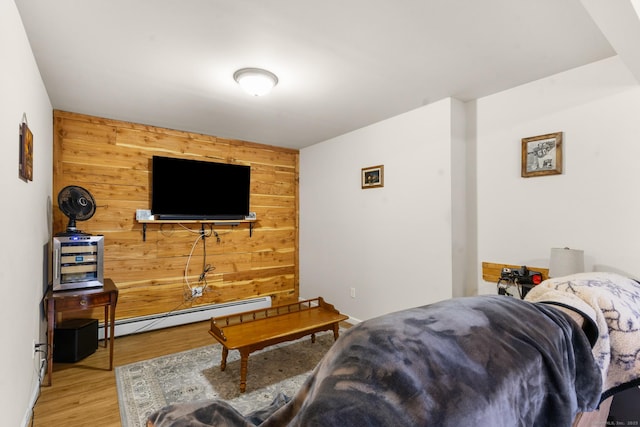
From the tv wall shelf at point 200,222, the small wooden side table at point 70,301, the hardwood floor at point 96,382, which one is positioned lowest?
the hardwood floor at point 96,382

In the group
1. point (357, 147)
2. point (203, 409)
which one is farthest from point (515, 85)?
point (203, 409)

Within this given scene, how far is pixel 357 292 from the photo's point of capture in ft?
12.5

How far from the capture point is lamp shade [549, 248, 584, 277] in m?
2.04

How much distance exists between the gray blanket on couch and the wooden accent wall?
3.46 metres

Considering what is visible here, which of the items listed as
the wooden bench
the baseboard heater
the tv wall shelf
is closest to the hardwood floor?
the baseboard heater

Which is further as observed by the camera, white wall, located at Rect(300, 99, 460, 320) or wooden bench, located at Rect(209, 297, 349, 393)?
white wall, located at Rect(300, 99, 460, 320)

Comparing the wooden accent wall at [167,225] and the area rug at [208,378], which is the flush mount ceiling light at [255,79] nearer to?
the wooden accent wall at [167,225]

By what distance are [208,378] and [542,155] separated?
327cm

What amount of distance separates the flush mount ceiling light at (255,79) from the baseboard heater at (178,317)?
284 cm

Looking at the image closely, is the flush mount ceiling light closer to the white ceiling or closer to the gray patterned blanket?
the white ceiling

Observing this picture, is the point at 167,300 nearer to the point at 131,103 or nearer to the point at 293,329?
the point at 293,329

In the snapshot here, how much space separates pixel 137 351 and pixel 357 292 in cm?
245

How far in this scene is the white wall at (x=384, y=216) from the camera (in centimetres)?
295

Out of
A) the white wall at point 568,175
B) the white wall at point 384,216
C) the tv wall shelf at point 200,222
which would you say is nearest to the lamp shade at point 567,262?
the white wall at point 568,175
